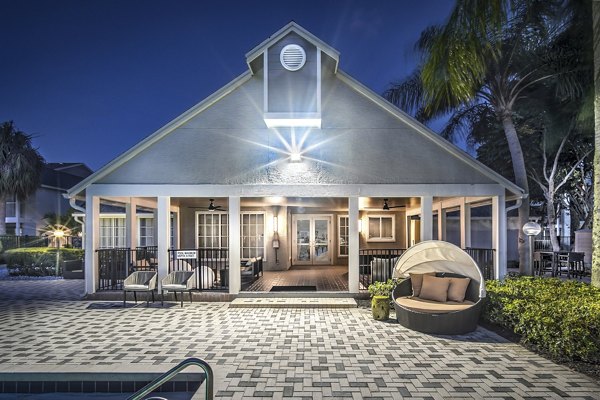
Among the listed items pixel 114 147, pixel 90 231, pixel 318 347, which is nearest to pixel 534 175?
pixel 318 347

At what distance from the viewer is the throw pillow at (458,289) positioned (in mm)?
7460

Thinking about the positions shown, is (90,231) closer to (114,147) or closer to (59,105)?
(59,105)

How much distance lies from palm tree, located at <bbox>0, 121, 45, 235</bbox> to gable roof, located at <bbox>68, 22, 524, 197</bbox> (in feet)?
43.2

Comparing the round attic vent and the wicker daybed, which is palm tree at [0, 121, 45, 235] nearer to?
the round attic vent

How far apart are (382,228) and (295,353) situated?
11.5m

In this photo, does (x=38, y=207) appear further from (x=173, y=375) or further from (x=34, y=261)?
(x=173, y=375)

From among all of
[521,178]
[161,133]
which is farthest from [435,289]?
[521,178]

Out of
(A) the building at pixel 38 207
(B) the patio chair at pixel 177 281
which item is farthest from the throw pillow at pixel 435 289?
(A) the building at pixel 38 207

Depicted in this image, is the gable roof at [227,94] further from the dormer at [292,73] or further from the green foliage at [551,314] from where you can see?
the green foliage at [551,314]

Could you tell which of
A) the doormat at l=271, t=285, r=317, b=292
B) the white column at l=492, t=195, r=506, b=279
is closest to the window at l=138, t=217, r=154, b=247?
the doormat at l=271, t=285, r=317, b=292

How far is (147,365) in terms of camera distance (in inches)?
210

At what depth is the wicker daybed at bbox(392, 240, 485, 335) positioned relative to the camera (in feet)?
22.6

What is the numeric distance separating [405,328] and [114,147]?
140157mm

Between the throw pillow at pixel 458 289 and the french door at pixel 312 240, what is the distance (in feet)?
29.0
